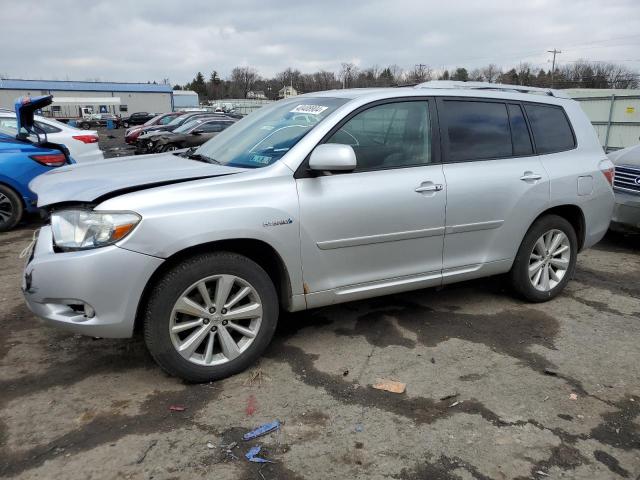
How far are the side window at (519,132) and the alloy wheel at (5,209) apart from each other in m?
6.57

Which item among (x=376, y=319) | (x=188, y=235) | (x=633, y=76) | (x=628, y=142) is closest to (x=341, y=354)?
(x=376, y=319)

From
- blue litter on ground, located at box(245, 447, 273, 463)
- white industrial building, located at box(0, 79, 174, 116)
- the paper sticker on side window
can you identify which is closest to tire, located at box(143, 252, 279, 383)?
blue litter on ground, located at box(245, 447, 273, 463)

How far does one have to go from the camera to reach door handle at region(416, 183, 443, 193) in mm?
3633

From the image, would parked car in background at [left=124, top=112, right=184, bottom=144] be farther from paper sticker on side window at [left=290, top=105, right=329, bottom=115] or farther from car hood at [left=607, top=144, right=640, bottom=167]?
paper sticker on side window at [left=290, top=105, right=329, bottom=115]

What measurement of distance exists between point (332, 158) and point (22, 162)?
5.68m

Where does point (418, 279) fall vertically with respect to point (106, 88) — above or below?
below

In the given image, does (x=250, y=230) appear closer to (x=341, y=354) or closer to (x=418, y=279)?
(x=341, y=354)

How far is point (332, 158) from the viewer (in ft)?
10.3

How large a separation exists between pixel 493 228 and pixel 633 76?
2346 inches

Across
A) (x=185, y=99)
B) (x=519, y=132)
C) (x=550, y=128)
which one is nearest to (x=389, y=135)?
(x=519, y=132)

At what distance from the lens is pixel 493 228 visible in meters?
4.05

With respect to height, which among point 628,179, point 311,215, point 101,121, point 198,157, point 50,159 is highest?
point 101,121

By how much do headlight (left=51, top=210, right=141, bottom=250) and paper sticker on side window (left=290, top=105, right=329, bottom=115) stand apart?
4.88 feet

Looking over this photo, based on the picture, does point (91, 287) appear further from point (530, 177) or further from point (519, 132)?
point (519, 132)
